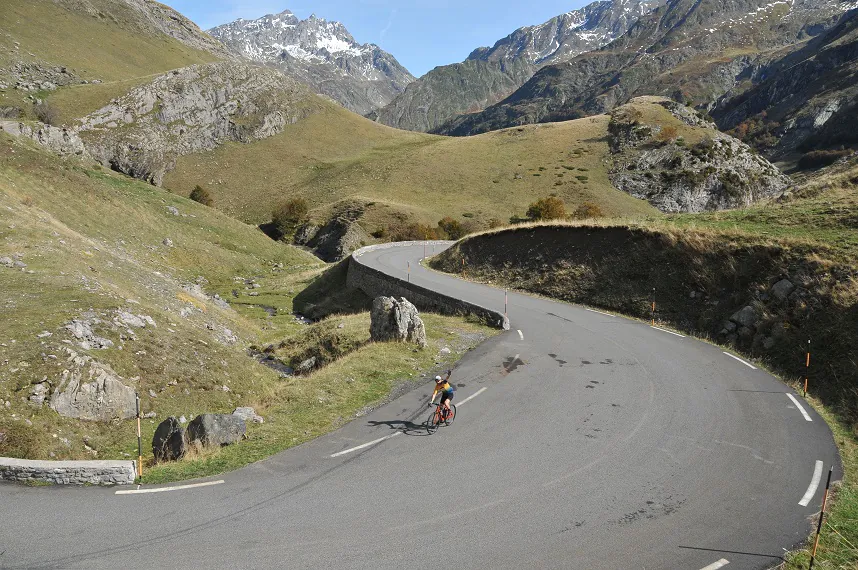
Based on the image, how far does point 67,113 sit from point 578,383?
106m

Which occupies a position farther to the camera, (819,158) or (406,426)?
(819,158)

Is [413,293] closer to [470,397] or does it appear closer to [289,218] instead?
[470,397]

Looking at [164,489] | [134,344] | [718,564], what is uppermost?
[134,344]

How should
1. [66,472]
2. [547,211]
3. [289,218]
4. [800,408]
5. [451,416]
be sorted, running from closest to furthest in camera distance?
[66,472] → [451,416] → [800,408] → [547,211] → [289,218]

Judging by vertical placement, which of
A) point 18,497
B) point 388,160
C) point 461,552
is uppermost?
point 388,160

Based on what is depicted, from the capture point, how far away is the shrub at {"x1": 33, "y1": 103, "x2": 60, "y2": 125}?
81250 millimetres

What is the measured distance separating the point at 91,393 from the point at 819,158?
561ft

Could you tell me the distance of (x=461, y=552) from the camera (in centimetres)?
766

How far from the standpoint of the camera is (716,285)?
2425cm

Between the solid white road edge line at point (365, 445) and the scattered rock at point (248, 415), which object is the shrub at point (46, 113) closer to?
the scattered rock at point (248, 415)

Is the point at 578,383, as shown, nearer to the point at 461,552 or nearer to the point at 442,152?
the point at 461,552

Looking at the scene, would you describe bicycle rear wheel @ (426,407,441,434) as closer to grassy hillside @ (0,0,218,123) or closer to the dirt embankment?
the dirt embankment

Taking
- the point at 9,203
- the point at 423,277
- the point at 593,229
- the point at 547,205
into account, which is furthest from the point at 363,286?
the point at 547,205

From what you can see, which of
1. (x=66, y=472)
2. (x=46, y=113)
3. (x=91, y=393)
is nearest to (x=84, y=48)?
(x=46, y=113)
